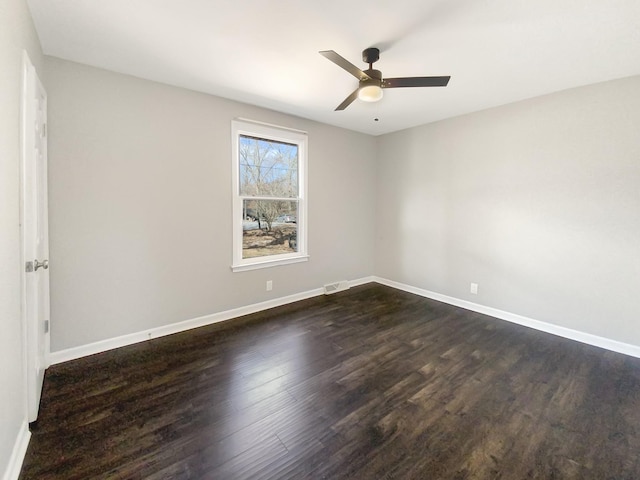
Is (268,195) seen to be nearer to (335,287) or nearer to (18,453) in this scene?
(335,287)

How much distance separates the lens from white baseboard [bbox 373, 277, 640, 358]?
2709mm

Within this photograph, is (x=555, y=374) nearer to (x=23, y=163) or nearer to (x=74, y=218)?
(x=23, y=163)

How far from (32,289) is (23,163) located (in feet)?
2.44

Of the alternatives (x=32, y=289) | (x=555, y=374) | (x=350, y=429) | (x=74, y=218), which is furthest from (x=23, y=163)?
(x=555, y=374)

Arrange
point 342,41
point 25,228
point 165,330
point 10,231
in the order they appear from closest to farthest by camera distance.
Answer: point 10,231
point 25,228
point 342,41
point 165,330

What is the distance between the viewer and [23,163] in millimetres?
1574

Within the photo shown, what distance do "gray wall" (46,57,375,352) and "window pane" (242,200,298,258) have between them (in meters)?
0.27

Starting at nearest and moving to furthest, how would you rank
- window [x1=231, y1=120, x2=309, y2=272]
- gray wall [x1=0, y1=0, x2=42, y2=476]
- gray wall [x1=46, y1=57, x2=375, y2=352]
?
gray wall [x1=0, y1=0, x2=42, y2=476] < gray wall [x1=46, y1=57, x2=375, y2=352] < window [x1=231, y1=120, x2=309, y2=272]

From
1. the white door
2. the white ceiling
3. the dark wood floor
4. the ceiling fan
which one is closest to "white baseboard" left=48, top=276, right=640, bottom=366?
the dark wood floor

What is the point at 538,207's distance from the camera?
10.4 feet

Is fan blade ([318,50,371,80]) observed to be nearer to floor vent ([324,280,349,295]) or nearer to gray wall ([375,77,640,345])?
gray wall ([375,77,640,345])

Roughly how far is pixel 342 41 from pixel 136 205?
2.32m

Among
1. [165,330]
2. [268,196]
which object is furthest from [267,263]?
[165,330]

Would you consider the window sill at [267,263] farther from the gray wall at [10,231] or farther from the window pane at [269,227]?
the gray wall at [10,231]
